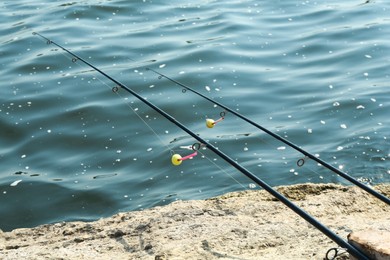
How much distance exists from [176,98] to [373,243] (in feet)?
20.0

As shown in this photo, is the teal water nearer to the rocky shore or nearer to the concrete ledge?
the rocky shore

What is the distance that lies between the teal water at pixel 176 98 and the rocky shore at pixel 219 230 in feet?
4.93

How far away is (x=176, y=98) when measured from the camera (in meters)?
9.71

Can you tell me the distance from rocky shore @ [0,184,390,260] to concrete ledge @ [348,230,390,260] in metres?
0.42

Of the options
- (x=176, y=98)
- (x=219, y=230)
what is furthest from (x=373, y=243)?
(x=176, y=98)

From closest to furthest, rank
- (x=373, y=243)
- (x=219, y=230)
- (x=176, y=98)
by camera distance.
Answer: (x=373, y=243) → (x=219, y=230) → (x=176, y=98)

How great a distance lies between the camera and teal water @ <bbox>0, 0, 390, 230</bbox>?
25.1 feet

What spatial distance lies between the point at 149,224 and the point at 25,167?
3.32 m

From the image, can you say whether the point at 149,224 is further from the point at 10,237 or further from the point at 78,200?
the point at 78,200

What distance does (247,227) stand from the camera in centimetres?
504

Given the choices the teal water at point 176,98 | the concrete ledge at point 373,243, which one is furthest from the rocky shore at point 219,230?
the teal water at point 176,98

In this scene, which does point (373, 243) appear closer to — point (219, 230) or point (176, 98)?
point (219, 230)

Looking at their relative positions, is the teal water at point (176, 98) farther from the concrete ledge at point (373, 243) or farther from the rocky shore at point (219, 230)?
the concrete ledge at point (373, 243)

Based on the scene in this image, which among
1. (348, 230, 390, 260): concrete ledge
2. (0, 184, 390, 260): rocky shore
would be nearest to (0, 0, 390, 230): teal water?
(0, 184, 390, 260): rocky shore
